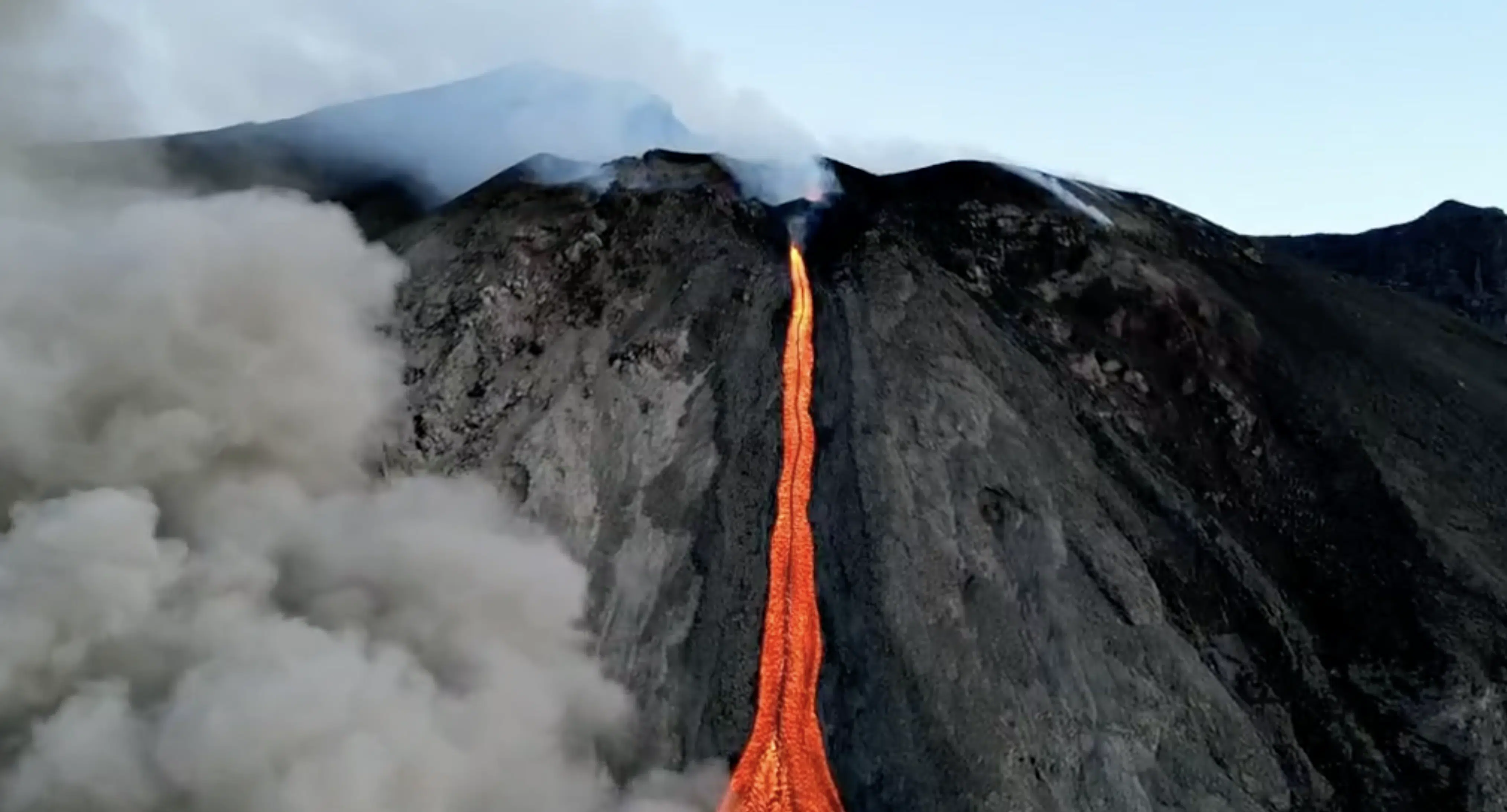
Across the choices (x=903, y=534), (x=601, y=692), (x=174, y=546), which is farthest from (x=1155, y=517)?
(x=174, y=546)

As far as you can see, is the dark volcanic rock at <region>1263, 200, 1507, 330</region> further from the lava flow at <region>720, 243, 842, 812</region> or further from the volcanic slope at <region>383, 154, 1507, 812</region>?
the lava flow at <region>720, 243, 842, 812</region>

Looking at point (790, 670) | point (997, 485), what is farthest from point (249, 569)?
point (997, 485)

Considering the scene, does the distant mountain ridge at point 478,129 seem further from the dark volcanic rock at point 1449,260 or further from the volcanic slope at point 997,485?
the dark volcanic rock at point 1449,260

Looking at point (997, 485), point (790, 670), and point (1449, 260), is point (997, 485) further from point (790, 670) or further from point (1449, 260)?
point (1449, 260)

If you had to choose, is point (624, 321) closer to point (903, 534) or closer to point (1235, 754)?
point (903, 534)

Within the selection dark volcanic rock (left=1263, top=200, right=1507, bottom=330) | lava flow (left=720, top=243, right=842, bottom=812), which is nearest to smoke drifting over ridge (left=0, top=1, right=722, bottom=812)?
lava flow (left=720, top=243, right=842, bottom=812)

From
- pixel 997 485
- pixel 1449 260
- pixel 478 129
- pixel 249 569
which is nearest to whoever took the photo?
pixel 249 569
